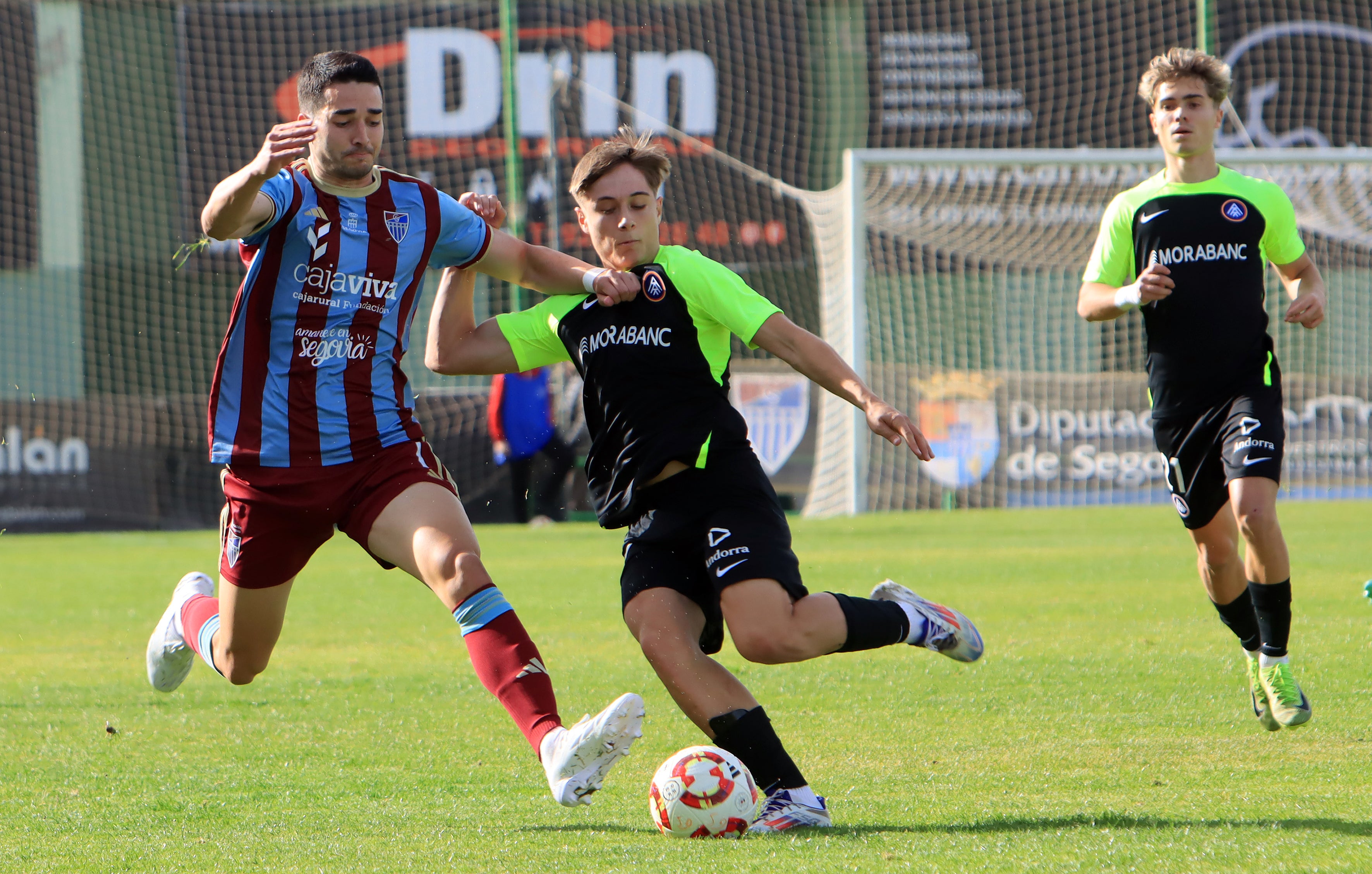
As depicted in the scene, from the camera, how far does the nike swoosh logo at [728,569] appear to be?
4.00 meters

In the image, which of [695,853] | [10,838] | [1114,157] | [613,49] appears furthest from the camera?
[613,49]

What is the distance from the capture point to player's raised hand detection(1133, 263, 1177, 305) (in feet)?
16.3

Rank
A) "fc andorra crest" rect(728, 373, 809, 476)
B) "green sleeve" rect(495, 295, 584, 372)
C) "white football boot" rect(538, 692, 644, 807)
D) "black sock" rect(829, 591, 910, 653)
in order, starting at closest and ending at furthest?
"white football boot" rect(538, 692, 644, 807) → "black sock" rect(829, 591, 910, 653) → "green sleeve" rect(495, 295, 584, 372) → "fc andorra crest" rect(728, 373, 809, 476)

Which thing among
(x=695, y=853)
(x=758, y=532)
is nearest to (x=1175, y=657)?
(x=758, y=532)

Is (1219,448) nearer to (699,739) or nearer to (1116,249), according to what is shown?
(1116,249)

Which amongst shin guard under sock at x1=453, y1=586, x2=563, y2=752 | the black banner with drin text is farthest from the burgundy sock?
the black banner with drin text

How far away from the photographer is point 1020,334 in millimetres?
17766

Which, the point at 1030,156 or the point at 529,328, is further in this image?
the point at 1030,156

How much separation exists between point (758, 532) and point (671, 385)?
20.2 inches

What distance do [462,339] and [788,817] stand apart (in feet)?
5.70

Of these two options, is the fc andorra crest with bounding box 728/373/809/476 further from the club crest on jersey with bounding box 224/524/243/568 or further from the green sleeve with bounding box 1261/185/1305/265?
the club crest on jersey with bounding box 224/524/243/568

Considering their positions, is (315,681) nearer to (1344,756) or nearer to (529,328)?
(529,328)

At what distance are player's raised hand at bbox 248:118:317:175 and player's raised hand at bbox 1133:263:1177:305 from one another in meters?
2.80

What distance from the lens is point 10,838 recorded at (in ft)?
12.5
